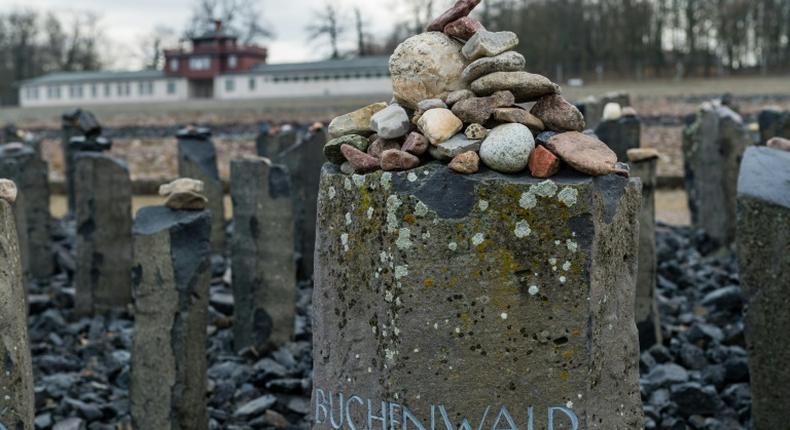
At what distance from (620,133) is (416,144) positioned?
6.67 m

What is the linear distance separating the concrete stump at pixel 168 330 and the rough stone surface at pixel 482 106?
249cm

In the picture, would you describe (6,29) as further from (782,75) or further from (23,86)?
(782,75)

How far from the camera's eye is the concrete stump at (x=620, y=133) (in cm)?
905

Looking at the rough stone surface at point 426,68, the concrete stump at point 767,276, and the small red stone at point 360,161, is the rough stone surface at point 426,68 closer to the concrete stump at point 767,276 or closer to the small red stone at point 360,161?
the small red stone at point 360,161

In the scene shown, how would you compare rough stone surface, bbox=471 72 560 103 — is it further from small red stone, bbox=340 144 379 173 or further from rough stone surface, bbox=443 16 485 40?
small red stone, bbox=340 144 379 173

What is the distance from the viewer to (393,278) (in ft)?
9.50

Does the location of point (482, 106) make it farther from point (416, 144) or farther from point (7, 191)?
point (7, 191)

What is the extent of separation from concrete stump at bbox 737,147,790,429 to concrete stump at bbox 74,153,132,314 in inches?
219

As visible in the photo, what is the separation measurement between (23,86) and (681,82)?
3944 centimetres

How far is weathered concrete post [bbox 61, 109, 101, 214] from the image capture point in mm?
12500

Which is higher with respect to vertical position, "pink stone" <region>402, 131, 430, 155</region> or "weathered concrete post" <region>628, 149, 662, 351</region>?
"pink stone" <region>402, 131, 430, 155</region>

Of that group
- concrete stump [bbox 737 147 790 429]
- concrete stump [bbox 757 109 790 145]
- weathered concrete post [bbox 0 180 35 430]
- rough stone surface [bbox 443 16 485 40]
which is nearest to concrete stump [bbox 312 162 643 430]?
rough stone surface [bbox 443 16 485 40]

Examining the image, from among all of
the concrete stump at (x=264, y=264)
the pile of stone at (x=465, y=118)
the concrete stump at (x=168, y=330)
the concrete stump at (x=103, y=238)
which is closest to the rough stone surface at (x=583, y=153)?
the pile of stone at (x=465, y=118)

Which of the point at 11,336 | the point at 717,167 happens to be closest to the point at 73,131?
the point at 717,167
